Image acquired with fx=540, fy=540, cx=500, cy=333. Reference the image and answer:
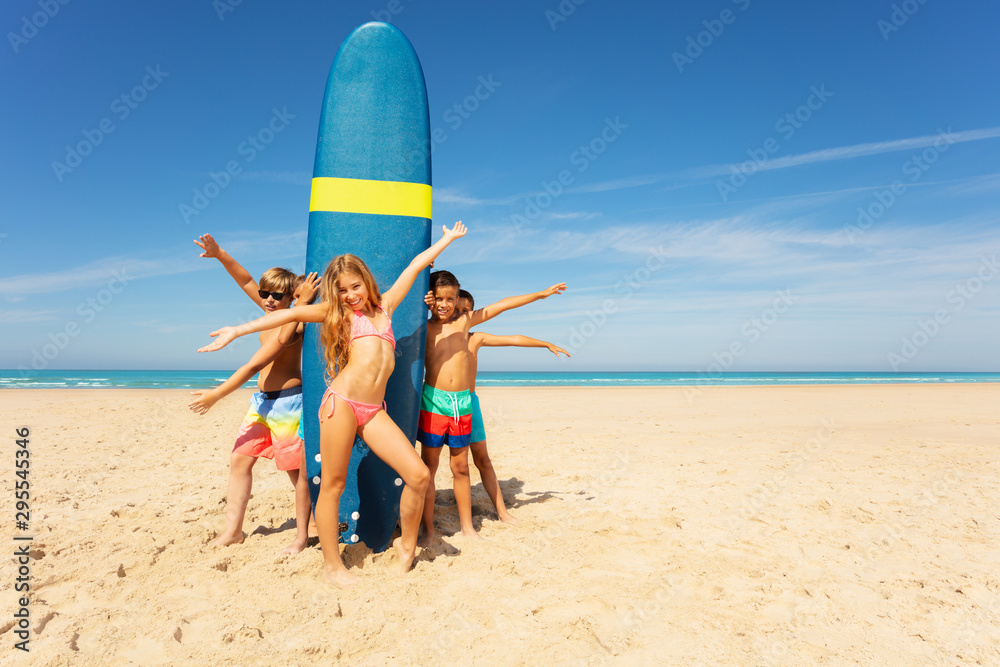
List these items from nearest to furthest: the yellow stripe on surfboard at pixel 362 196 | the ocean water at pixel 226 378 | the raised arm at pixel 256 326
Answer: the raised arm at pixel 256 326
the yellow stripe on surfboard at pixel 362 196
the ocean water at pixel 226 378

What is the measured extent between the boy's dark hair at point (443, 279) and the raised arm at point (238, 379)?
101 cm

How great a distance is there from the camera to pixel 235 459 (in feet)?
10.7

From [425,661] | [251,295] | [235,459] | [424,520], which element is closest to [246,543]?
[235,459]

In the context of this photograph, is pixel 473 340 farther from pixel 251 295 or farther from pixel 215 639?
pixel 215 639

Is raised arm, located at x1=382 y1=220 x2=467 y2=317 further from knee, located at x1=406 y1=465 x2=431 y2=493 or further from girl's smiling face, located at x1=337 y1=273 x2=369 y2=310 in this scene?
knee, located at x1=406 y1=465 x2=431 y2=493

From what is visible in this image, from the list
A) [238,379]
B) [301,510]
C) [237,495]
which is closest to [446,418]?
[301,510]

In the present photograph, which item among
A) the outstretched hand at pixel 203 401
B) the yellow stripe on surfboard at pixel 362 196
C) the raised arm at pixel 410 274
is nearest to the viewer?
the outstretched hand at pixel 203 401

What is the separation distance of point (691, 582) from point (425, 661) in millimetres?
1400

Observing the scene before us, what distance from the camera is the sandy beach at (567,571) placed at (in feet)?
6.86

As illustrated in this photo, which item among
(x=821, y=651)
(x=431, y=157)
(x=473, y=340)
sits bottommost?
(x=821, y=651)

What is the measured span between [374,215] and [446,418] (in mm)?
1364

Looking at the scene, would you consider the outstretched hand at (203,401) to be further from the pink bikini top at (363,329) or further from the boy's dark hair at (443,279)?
the boy's dark hair at (443,279)

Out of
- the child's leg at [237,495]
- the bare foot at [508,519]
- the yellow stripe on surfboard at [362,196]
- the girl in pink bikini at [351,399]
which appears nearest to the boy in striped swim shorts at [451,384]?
the bare foot at [508,519]

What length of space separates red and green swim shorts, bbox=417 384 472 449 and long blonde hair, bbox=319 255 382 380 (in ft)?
2.63
